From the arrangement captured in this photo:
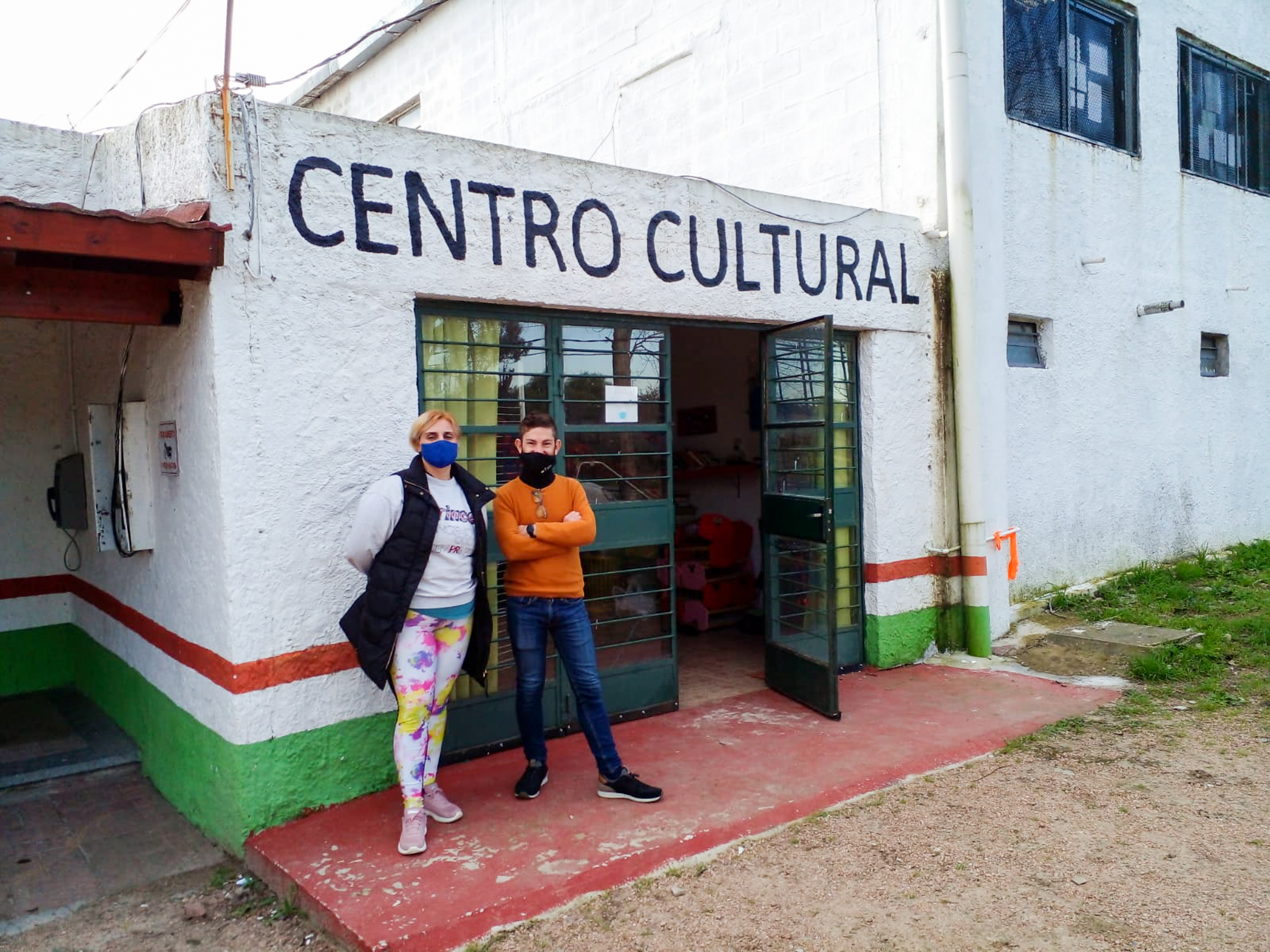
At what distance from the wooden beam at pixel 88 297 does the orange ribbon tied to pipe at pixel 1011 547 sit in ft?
18.3

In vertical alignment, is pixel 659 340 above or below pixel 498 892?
above

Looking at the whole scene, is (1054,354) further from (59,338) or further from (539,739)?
(59,338)

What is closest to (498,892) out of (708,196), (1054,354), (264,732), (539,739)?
(539,739)

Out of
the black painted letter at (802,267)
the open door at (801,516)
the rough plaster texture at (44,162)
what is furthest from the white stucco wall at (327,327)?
the rough plaster texture at (44,162)

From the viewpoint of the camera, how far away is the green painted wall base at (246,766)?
416 centimetres

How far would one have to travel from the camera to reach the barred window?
9453 millimetres

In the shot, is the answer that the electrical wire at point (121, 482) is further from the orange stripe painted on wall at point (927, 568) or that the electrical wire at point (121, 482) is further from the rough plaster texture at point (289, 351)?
the orange stripe painted on wall at point (927, 568)

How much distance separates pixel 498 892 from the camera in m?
3.56

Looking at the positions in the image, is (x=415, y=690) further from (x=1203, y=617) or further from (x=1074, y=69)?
(x=1074, y=69)

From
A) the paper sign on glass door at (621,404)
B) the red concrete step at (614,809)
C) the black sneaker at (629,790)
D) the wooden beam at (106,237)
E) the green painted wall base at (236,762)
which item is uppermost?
the wooden beam at (106,237)

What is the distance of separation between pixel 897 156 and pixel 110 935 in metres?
6.73

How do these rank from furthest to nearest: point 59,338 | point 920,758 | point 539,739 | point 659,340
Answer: point 59,338, point 659,340, point 920,758, point 539,739

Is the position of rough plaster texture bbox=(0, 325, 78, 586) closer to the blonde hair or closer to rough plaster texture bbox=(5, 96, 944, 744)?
rough plaster texture bbox=(5, 96, 944, 744)

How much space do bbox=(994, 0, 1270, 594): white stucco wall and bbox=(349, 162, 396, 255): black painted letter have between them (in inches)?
188
